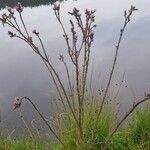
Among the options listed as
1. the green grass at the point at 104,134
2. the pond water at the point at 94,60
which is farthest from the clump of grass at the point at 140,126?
the pond water at the point at 94,60

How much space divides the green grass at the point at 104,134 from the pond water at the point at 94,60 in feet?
3.13

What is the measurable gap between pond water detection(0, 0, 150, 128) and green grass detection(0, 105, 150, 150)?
955 mm

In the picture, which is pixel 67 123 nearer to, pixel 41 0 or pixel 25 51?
pixel 25 51

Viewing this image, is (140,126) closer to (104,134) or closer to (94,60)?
(104,134)

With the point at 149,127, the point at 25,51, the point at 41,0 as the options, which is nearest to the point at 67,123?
the point at 149,127

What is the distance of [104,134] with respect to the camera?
4672 mm

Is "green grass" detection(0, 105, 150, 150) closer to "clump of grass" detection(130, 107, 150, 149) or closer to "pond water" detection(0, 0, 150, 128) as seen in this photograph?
"clump of grass" detection(130, 107, 150, 149)

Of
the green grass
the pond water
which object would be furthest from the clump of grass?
the pond water

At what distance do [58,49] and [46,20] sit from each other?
16.2 feet

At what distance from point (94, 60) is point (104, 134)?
4.82 meters

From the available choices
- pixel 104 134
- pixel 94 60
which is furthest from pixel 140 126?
pixel 94 60

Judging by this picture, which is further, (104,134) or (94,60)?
(94,60)

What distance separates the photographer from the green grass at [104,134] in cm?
451

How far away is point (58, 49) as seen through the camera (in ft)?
36.3
